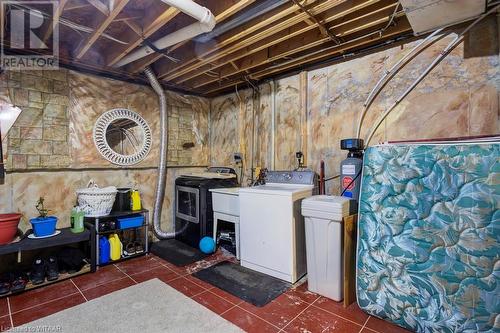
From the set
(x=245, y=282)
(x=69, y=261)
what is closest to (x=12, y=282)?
(x=69, y=261)

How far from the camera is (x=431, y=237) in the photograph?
1733mm

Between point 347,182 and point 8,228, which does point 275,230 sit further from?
point 8,228

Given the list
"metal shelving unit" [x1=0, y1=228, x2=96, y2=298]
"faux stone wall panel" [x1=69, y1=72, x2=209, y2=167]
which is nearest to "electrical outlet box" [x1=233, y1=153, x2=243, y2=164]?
"faux stone wall panel" [x1=69, y1=72, x2=209, y2=167]

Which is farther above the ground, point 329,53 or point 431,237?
point 329,53

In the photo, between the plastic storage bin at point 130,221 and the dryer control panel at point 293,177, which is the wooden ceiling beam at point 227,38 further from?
the plastic storage bin at point 130,221

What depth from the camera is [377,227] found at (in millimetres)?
1970

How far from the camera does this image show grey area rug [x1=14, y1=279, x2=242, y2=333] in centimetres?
A: 187

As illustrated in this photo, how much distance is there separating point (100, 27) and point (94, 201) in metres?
1.91

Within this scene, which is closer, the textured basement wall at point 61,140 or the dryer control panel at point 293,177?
the textured basement wall at point 61,140

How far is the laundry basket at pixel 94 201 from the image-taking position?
2.94m

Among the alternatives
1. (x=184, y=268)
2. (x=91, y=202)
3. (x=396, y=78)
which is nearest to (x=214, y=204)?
(x=184, y=268)

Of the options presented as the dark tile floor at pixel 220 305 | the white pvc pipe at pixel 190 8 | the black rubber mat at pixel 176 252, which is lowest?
the dark tile floor at pixel 220 305

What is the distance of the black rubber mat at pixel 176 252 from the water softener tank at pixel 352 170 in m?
2.04

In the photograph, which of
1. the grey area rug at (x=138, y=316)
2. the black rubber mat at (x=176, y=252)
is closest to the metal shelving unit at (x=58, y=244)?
the grey area rug at (x=138, y=316)
